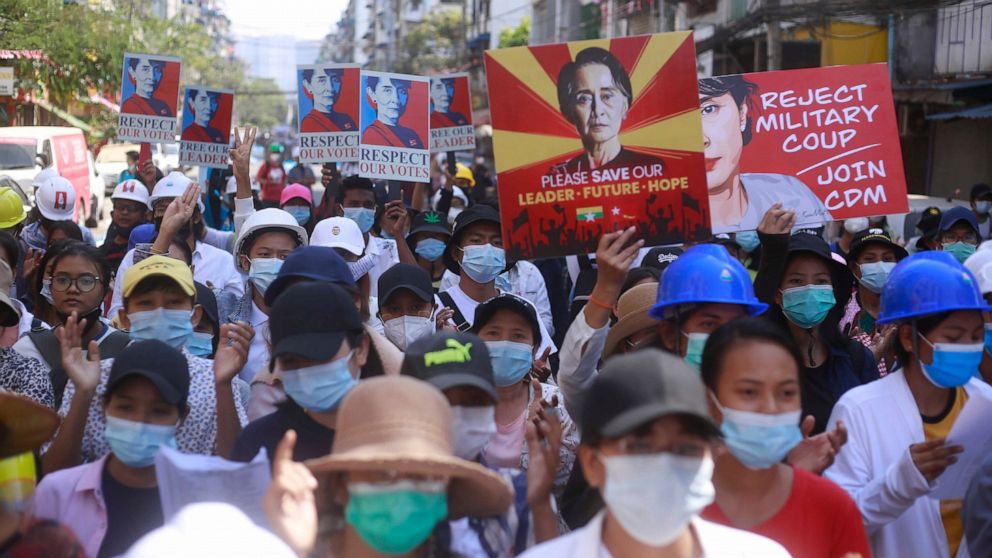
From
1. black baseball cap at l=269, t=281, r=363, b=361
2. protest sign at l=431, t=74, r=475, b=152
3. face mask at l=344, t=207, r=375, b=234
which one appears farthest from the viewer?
protest sign at l=431, t=74, r=475, b=152

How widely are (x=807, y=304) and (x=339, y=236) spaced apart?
8.98 feet

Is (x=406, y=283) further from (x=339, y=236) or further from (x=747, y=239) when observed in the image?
(x=747, y=239)

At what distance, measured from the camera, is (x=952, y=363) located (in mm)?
3916

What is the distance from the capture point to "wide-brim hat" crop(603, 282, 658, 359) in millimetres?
4668

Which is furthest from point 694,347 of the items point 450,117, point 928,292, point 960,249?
point 450,117

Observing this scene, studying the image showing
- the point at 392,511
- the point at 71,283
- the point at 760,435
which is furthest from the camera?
Answer: the point at 71,283

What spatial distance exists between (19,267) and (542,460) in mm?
5216

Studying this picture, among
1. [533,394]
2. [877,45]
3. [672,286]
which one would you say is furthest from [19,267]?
[877,45]

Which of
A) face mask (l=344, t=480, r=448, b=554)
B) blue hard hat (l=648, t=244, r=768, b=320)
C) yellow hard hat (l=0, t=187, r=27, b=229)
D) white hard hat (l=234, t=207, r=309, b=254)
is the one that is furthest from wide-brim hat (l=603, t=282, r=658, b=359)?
yellow hard hat (l=0, t=187, r=27, b=229)

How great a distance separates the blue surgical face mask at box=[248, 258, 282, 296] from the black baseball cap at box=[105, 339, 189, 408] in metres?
2.11

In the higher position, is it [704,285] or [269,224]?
[269,224]

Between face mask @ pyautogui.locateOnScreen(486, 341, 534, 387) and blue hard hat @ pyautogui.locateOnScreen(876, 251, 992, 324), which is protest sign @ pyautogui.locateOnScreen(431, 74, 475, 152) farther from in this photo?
blue hard hat @ pyautogui.locateOnScreen(876, 251, 992, 324)

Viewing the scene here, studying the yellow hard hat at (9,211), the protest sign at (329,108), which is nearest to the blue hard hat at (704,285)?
the yellow hard hat at (9,211)

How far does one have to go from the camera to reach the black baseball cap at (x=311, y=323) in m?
3.71
